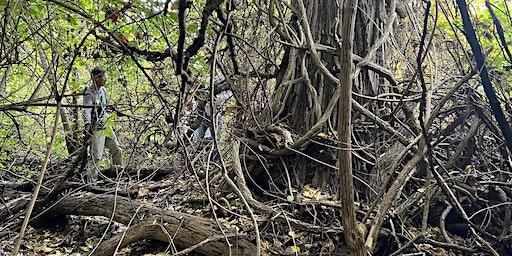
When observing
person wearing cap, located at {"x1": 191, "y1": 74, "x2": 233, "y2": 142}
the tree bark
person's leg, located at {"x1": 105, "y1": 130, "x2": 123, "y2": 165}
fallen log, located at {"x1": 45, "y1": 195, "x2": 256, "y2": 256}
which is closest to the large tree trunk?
person wearing cap, located at {"x1": 191, "y1": 74, "x2": 233, "y2": 142}

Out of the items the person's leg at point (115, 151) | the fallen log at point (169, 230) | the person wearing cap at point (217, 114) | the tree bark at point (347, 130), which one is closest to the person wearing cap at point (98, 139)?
the person's leg at point (115, 151)

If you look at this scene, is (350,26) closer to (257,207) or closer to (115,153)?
(257,207)

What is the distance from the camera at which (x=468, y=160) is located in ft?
12.1

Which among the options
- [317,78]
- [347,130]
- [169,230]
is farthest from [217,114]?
[347,130]

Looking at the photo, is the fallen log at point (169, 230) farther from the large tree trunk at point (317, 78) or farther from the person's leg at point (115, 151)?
the person's leg at point (115, 151)

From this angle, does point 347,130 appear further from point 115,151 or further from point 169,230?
point 115,151

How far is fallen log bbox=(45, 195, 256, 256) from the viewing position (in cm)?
314

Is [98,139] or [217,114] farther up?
[217,114]

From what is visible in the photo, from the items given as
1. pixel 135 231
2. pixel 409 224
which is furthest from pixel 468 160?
pixel 135 231

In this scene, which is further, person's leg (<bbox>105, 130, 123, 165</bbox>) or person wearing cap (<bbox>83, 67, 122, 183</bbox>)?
person's leg (<bbox>105, 130, 123, 165</bbox>)

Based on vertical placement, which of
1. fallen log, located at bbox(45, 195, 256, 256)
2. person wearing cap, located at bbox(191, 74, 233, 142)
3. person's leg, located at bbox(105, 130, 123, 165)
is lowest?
fallen log, located at bbox(45, 195, 256, 256)

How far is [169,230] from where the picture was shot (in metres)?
3.41

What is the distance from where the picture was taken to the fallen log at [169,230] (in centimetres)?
314

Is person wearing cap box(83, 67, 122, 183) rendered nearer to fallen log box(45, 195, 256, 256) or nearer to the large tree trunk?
fallen log box(45, 195, 256, 256)
